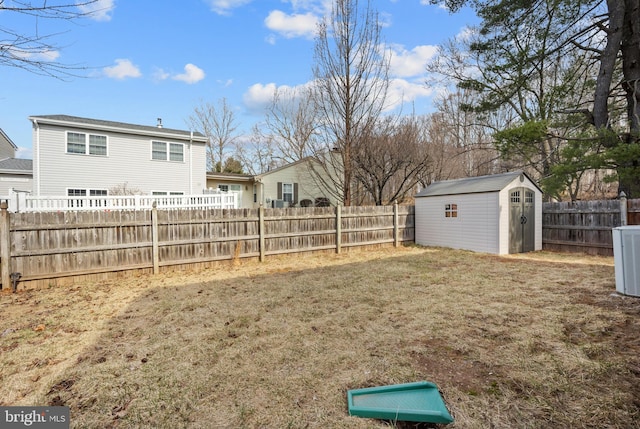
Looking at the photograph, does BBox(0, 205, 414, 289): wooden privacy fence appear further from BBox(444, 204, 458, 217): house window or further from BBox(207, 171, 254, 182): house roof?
BBox(207, 171, 254, 182): house roof

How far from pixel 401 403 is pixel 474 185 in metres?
9.52

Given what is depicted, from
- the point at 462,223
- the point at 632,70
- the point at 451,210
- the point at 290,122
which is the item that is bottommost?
the point at 462,223

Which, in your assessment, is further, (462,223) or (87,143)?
(87,143)

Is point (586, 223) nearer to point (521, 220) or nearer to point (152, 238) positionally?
point (521, 220)

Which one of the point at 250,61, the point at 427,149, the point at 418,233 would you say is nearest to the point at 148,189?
the point at 250,61

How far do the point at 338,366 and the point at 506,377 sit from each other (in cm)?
135

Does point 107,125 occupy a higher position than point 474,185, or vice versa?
point 107,125

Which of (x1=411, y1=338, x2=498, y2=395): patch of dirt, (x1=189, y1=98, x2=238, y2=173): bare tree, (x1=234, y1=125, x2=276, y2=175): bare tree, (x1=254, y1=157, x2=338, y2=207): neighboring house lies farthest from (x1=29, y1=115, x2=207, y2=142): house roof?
(x1=411, y1=338, x2=498, y2=395): patch of dirt

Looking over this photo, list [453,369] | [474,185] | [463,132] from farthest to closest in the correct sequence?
[463,132]
[474,185]
[453,369]

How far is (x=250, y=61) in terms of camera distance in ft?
42.1

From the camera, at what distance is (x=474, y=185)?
1007cm

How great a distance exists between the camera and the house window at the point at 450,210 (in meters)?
10.3

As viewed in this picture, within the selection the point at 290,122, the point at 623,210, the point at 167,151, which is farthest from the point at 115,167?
the point at 623,210

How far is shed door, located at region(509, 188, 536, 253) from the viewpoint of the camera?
923 cm
